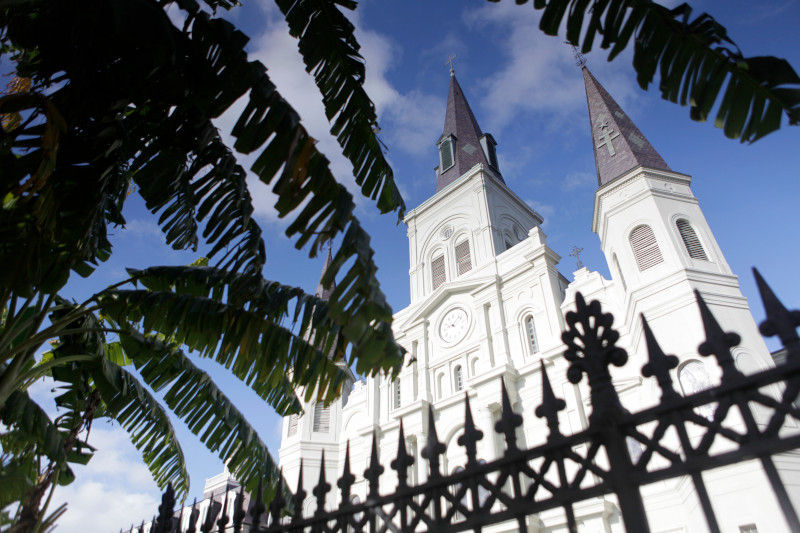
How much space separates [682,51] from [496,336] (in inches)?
765

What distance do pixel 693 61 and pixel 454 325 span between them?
21.3m

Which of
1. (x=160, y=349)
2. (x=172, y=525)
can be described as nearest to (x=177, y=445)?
(x=160, y=349)

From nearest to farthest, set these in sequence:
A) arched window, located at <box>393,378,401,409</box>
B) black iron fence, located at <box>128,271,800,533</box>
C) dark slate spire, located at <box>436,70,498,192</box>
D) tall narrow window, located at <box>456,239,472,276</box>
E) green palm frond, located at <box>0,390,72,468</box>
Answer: black iron fence, located at <box>128,271,800,533</box> → green palm frond, located at <box>0,390,72,468</box> → arched window, located at <box>393,378,401,409</box> → tall narrow window, located at <box>456,239,472,276</box> → dark slate spire, located at <box>436,70,498,192</box>

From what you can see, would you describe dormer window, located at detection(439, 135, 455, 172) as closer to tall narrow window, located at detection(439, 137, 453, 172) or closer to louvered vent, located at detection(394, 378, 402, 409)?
tall narrow window, located at detection(439, 137, 453, 172)

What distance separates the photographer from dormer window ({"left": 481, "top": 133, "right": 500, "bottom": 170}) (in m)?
33.5

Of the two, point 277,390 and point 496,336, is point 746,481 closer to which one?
point 277,390

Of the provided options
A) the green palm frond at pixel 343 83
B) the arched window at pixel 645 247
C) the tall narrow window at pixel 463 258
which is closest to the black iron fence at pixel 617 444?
the green palm frond at pixel 343 83

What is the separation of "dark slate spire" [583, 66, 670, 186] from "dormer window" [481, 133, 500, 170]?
10.9 metres

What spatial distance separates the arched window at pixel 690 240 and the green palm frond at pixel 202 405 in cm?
1363

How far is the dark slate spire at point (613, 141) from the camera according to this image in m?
18.1

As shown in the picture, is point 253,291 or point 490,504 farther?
point 253,291

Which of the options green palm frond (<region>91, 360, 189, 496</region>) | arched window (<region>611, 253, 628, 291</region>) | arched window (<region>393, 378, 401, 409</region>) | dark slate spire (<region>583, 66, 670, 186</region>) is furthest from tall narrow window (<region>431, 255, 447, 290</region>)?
green palm frond (<region>91, 360, 189, 496</region>)

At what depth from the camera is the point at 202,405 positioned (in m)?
5.61

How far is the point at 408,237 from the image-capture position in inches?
1169
